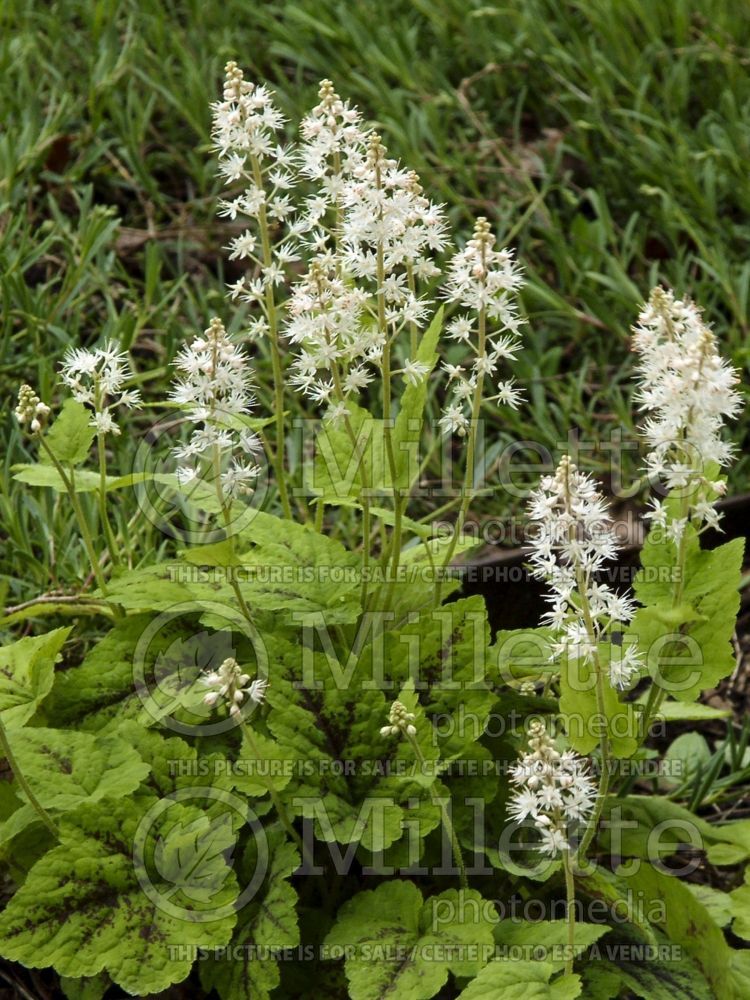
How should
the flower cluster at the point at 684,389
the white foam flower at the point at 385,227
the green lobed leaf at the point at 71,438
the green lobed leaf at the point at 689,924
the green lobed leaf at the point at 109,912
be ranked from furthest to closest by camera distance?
1. the green lobed leaf at the point at 71,438
2. the green lobed leaf at the point at 689,924
3. the white foam flower at the point at 385,227
4. the green lobed leaf at the point at 109,912
5. the flower cluster at the point at 684,389

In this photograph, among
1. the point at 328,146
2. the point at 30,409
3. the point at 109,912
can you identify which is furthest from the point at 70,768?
the point at 328,146

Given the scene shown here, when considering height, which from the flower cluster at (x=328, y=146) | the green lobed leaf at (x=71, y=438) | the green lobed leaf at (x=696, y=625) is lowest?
the green lobed leaf at (x=696, y=625)

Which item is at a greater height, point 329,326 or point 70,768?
point 329,326

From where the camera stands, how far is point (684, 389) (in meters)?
1.74

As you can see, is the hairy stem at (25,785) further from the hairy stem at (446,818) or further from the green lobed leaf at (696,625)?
the green lobed leaf at (696,625)

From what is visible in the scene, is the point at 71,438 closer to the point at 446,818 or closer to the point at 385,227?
the point at 385,227

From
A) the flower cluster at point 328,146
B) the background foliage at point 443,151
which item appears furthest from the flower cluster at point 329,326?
the background foliage at point 443,151

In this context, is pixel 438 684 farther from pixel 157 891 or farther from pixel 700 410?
pixel 700 410

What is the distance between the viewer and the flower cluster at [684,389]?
1.73 meters

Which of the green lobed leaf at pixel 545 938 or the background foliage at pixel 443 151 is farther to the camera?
the background foliage at pixel 443 151

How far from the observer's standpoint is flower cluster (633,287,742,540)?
173cm

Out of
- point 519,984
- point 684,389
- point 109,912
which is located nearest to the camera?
point 684,389

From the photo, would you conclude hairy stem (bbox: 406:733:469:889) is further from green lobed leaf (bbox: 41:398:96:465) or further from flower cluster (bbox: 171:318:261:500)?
green lobed leaf (bbox: 41:398:96:465)

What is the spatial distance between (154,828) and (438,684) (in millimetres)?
538
